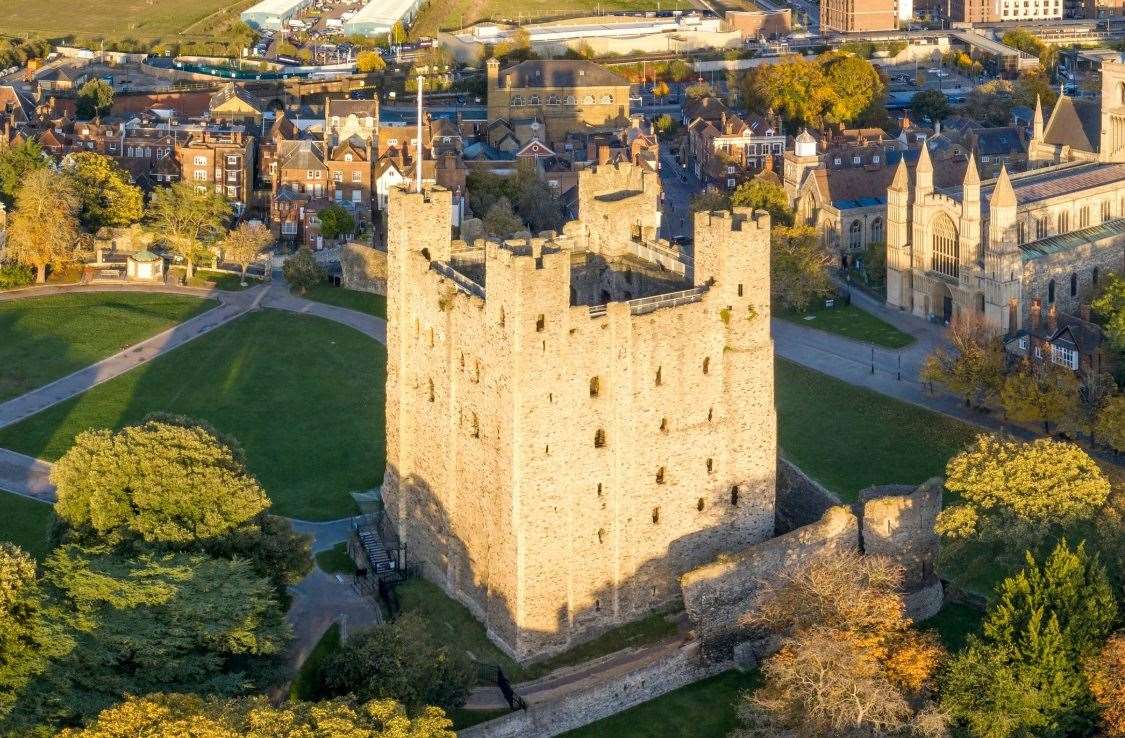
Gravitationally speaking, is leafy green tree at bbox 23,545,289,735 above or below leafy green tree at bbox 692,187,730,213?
below

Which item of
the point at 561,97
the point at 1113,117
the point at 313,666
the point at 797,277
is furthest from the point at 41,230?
the point at 1113,117

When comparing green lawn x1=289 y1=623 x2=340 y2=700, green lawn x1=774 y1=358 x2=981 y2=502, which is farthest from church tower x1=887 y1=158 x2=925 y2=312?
green lawn x1=289 y1=623 x2=340 y2=700

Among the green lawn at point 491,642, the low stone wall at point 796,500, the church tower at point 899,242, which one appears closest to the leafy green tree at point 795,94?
the church tower at point 899,242

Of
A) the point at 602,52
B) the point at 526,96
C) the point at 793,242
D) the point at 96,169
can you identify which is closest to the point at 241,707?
the point at 793,242

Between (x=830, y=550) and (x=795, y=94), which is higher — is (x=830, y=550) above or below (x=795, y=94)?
below

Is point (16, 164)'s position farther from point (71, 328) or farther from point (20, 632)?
point (20, 632)

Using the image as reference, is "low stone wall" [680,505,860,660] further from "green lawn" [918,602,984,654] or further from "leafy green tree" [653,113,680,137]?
"leafy green tree" [653,113,680,137]

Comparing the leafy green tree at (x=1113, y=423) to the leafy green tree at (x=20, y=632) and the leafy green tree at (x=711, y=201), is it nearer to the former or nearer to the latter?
the leafy green tree at (x=711, y=201)

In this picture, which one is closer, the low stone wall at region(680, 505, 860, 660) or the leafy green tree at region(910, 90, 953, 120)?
the low stone wall at region(680, 505, 860, 660)
